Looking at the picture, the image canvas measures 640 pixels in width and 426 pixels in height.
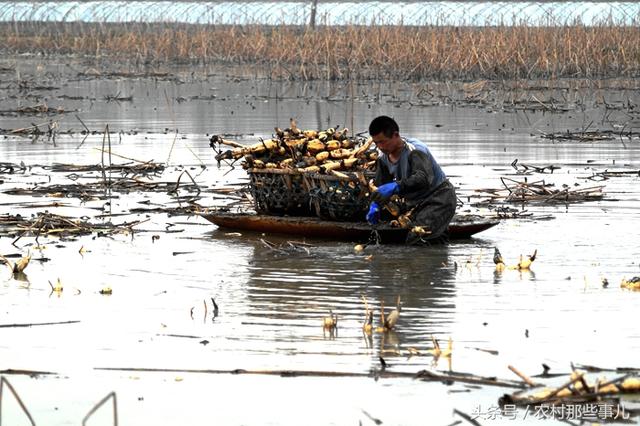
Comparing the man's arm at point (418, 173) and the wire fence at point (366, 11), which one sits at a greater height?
the wire fence at point (366, 11)

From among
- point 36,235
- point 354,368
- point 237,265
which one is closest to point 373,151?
point 237,265

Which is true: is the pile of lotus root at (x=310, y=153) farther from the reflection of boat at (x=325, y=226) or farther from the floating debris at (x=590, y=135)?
the floating debris at (x=590, y=135)

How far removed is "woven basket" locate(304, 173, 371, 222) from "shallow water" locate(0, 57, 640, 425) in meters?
0.27

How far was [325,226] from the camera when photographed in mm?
10250

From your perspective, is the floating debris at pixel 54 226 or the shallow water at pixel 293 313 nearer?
the shallow water at pixel 293 313

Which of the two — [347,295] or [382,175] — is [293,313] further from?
[382,175]

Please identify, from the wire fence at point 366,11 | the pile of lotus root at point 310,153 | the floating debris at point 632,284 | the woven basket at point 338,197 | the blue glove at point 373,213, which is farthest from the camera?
the wire fence at point 366,11

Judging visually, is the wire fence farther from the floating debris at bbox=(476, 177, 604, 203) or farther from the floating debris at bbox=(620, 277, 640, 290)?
the floating debris at bbox=(620, 277, 640, 290)

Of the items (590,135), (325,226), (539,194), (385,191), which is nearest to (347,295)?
(385,191)

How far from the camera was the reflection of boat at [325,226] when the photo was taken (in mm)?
10125

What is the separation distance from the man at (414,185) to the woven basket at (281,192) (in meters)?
0.86

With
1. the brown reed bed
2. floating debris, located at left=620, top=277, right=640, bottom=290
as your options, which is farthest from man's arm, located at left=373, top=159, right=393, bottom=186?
the brown reed bed

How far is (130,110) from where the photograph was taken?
24.9m

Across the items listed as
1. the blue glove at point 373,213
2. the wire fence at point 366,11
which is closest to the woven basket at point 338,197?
the blue glove at point 373,213
